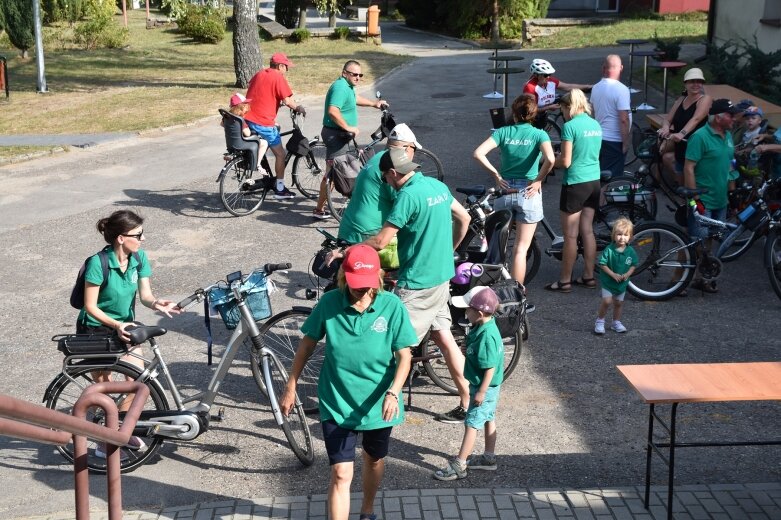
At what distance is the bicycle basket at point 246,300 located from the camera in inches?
259

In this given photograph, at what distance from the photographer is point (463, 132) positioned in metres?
17.1

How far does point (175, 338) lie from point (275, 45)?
25.4 meters

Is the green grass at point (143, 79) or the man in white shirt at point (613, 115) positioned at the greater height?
the man in white shirt at point (613, 115)

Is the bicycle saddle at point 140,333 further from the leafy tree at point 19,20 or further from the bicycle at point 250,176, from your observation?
the leafy tree at point 19,20

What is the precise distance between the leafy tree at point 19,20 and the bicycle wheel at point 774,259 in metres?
25.8

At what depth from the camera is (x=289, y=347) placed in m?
7.52

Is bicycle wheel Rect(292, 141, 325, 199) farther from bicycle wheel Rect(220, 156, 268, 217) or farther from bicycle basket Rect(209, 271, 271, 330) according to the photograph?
bicycle basket Rect(209, 271, 271, 330)

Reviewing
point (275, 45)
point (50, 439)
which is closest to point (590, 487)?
point (50, 439)

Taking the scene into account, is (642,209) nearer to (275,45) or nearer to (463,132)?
(463,132)

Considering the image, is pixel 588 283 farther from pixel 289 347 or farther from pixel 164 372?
pixel 164 372

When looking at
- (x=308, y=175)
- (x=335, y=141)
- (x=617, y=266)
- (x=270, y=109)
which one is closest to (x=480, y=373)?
(x=617, y=266)

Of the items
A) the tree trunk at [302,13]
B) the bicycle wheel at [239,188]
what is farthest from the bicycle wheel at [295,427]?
the tree trunk at [302,13]

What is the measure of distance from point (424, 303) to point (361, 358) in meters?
1.55

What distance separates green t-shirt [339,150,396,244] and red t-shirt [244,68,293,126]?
17.6 feet
